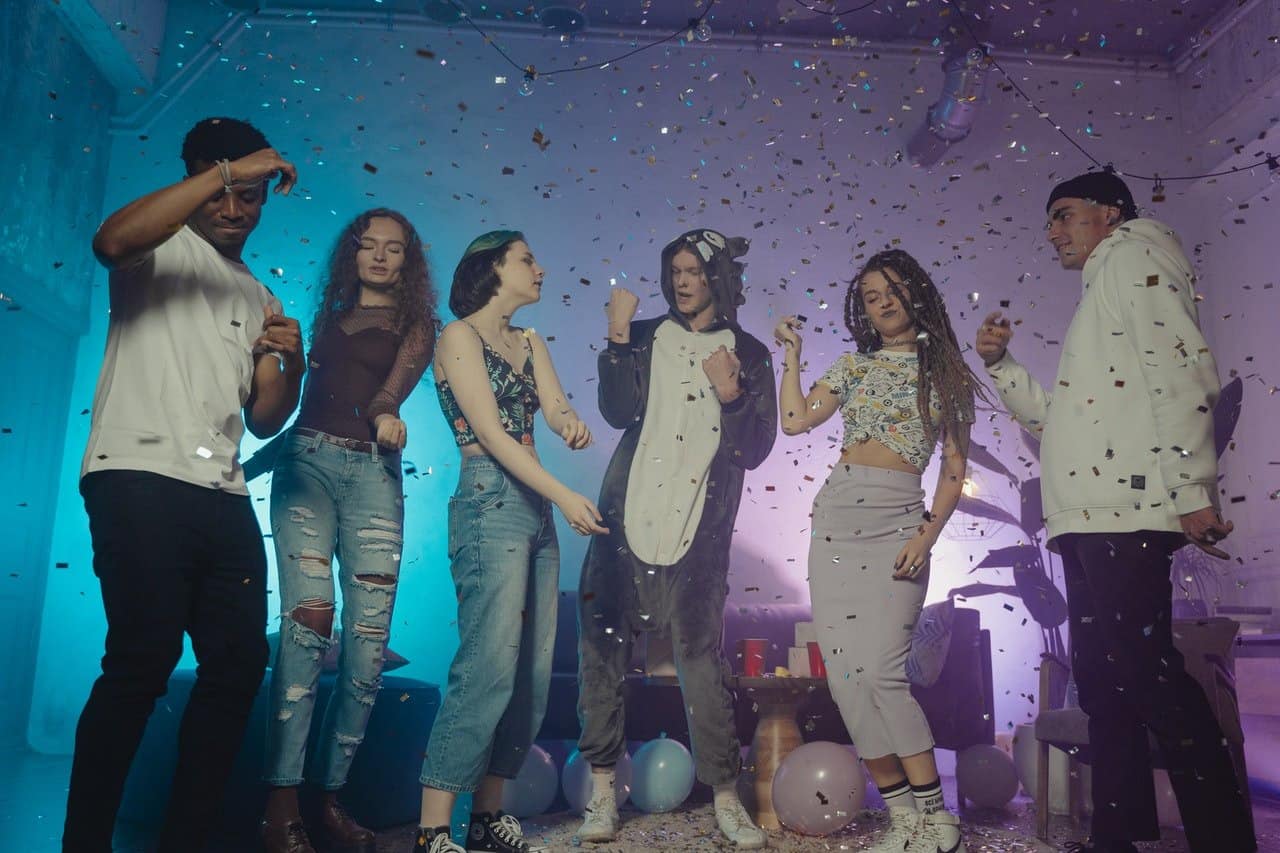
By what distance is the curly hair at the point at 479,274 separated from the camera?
2639 mm

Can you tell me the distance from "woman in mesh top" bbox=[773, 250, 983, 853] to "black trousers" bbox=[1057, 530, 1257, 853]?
35cm

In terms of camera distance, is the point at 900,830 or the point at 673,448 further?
the point at 673,448

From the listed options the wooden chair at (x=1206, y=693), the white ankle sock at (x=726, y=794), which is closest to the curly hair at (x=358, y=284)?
the white ankle sock at (x=726, y=794)

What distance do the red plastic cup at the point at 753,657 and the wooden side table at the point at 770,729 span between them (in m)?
0.24

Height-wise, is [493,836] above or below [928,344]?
below

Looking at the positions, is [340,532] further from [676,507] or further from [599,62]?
[599,62]

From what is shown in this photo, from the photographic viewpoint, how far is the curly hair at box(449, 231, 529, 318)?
2639 millimetres

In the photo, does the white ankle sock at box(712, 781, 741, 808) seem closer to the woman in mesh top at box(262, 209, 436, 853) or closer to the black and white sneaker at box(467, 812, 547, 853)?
the black and white sneaker at box(467, 812, 547, 853)

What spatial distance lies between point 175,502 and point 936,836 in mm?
1752

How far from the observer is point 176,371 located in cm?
174

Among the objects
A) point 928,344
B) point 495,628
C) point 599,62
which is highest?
point 599,62

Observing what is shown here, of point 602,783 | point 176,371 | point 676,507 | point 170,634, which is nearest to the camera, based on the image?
point 170,634

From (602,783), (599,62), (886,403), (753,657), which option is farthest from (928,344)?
(599,62)

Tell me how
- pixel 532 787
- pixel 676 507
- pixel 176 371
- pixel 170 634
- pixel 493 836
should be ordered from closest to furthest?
pixel 170 634
pixel 176 371
pixel 493 836
pixel 676 507
pixel 532 787
